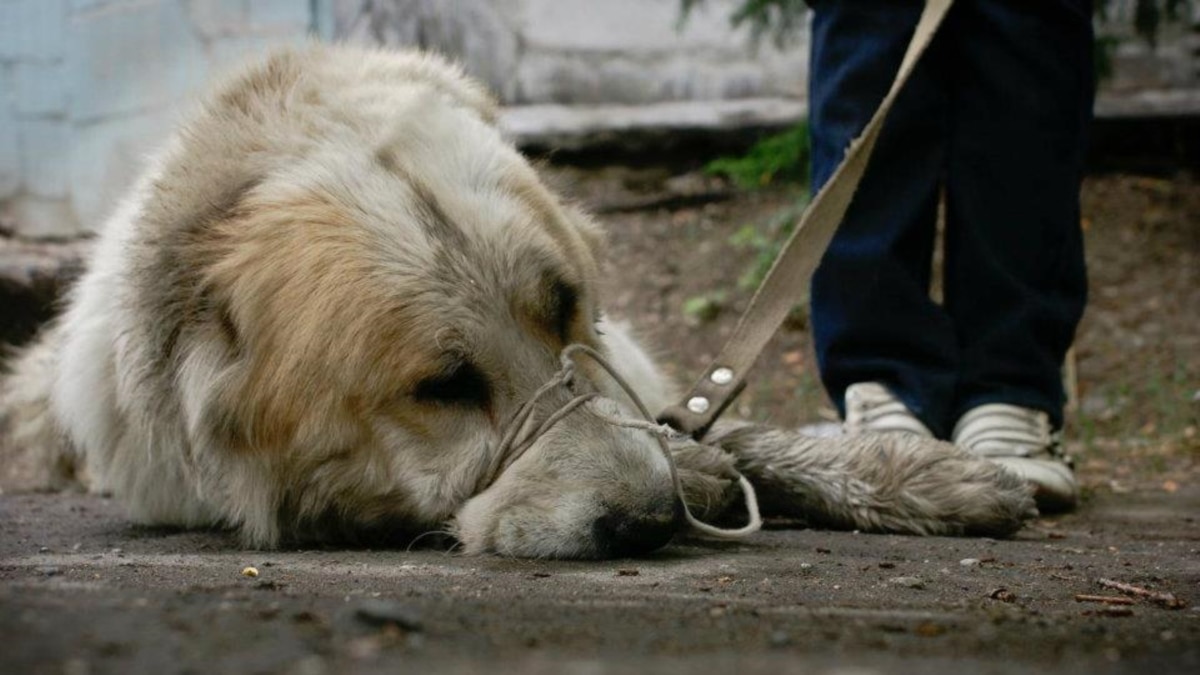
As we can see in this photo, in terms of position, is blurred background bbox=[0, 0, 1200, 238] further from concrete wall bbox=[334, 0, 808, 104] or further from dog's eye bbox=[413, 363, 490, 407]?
dog's eye bbox=[413, 363, 490, 407]

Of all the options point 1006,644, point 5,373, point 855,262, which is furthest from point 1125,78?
point 1006,644

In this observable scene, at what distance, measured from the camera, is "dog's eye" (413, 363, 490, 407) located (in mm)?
2389

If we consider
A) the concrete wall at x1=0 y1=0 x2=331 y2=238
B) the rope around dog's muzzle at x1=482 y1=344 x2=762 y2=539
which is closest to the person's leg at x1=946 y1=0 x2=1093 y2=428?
the rope around dog's muzzle at x1=482 y1=344 x2=762 y2=539

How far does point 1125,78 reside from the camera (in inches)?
274

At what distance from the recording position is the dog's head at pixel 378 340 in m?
2.33

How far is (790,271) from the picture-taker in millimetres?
2943

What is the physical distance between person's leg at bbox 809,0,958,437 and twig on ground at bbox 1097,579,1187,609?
1301mm

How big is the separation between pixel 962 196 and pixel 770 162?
11.3 feet

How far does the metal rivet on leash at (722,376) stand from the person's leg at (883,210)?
0.60m

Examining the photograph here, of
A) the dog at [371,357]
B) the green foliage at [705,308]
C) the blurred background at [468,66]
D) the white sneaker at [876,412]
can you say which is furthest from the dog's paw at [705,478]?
the blurred background at [468,66]

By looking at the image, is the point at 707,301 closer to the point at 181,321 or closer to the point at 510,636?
the point at 181,321

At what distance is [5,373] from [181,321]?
267 cm

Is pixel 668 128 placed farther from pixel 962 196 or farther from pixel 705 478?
pixel 705 478

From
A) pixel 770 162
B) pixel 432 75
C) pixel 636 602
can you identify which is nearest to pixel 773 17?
pixel 770 162
